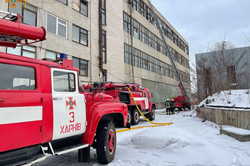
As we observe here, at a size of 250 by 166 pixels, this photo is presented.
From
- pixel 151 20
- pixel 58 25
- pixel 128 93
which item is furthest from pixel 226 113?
pixel 151 20

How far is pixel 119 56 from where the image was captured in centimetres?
2467

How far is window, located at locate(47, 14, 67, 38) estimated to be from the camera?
15872mm

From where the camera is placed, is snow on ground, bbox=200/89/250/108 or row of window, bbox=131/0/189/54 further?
row of window, bbox=131/0/189/54

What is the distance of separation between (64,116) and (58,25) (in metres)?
14.5

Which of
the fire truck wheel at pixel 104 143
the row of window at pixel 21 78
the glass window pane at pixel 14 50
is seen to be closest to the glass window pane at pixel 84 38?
the glass window pane at pixel 14 50

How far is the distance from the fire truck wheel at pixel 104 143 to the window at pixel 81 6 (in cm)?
1629

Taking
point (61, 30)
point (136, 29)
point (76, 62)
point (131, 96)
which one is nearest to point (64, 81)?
point (131, 96)

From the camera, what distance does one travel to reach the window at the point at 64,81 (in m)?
4.06

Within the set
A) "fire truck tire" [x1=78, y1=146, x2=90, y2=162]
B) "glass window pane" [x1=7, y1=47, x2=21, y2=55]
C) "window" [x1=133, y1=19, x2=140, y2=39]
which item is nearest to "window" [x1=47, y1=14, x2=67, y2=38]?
"glass window pane" [x1=7, y1=47, x2=21, y2=55]

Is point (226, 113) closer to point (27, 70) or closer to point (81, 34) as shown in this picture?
point (27, 70)

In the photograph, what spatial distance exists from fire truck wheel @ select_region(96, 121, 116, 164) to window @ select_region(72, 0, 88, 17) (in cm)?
1629

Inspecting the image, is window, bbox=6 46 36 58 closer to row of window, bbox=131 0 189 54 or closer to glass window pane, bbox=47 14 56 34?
glass window pane, bbox=47 14 56 34

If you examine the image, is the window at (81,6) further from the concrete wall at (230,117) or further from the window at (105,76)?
the concrete wall at (230,117)

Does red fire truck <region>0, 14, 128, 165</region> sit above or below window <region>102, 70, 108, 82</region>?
below
